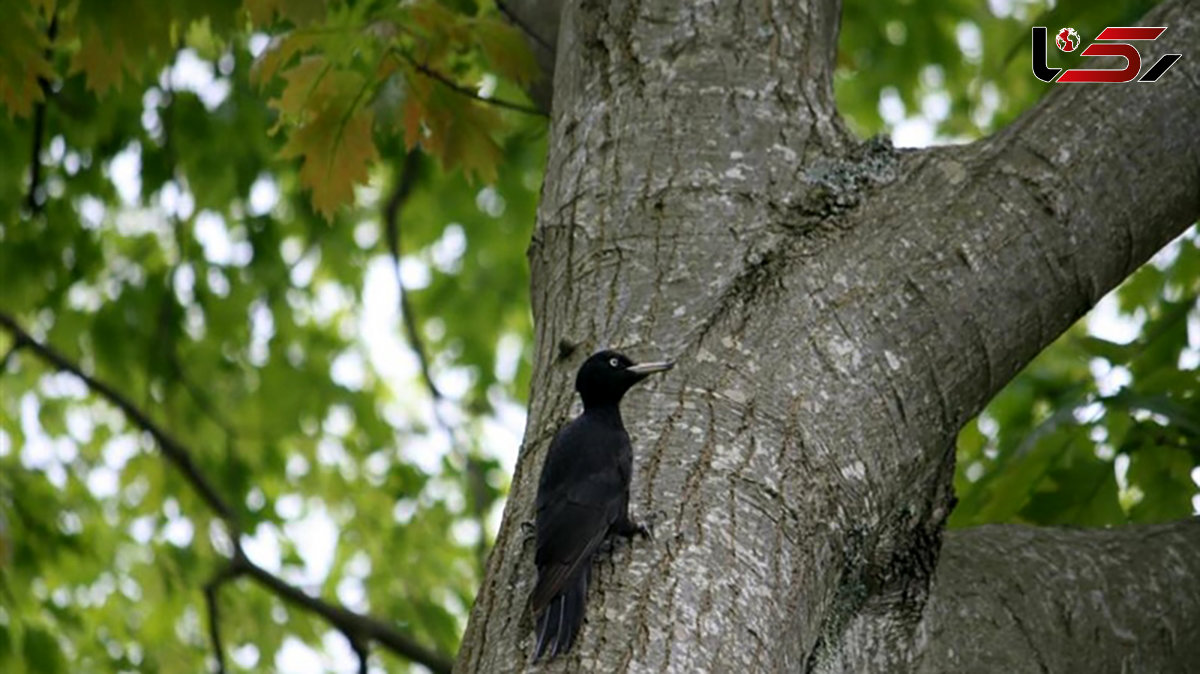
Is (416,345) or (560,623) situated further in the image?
(416,345)

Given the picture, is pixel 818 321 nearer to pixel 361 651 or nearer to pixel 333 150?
pixel 333 150

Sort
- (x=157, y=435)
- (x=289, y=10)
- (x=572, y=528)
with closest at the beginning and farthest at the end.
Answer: (x=572, y=528) < (x=289, y=10) < (x=157, y=435)

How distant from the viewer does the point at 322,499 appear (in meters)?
9.20

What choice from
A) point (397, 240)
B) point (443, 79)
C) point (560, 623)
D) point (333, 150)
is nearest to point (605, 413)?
point (560, 623)


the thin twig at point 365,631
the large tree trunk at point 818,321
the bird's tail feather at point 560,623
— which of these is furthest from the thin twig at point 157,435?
the bird's tail feather at point 560,623

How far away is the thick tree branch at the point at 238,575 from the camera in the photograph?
5727mm

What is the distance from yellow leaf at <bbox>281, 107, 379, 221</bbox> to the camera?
434 cm

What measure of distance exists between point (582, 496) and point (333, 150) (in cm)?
192

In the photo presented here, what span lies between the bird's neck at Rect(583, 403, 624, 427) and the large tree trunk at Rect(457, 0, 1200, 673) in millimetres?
49

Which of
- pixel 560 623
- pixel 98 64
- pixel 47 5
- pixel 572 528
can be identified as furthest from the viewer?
pixel 98 64

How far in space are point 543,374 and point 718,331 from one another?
1.29ft

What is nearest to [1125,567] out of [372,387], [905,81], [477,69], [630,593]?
[630,593]

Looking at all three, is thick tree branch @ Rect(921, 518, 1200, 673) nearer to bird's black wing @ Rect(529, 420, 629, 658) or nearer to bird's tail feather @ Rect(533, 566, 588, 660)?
bird's black wing @ Rect(529, 420, 629, 658)

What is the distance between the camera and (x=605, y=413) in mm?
2926
